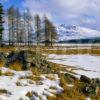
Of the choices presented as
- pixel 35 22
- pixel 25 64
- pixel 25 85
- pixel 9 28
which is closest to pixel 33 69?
pixel 25 64

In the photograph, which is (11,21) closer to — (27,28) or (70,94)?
(27,28)

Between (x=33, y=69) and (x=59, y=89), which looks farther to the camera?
(x=33, y=69)

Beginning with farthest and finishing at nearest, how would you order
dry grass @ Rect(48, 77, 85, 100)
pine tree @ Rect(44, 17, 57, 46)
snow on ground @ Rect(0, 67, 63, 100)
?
pine tree @ Rect(44, 17, 57, 46) → dry grass @ Rect(48, 77, 85, 100) → snow on ground @ Rect(0, 67, 63, 100)

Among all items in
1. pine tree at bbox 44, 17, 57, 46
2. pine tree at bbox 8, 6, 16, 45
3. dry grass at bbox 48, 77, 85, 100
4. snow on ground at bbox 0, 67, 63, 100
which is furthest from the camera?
pine tree at bbox 44, 17, 57, 46

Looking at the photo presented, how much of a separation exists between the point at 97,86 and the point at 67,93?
7.26ft

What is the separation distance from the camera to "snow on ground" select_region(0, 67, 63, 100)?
15.6m

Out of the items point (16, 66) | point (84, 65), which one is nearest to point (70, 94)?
point (16, 66)

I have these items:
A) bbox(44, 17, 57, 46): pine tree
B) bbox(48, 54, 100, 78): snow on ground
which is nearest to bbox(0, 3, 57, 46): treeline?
bbox(44, 17, 57, 46): pine tree

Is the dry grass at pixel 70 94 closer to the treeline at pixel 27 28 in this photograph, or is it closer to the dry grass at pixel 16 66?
the dry grass at pixel 16 66

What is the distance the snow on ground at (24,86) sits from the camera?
15562mm

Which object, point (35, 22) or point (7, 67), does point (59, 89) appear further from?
point (35, 22)

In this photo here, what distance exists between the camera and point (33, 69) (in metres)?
20.0

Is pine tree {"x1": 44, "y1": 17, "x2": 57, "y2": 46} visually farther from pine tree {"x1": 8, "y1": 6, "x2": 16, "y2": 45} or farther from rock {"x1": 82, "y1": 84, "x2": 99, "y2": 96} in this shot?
rock {"x1": 82, "y1": 84, "x2": 99, "y2": 96}

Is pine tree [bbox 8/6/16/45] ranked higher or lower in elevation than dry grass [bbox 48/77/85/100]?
higher
